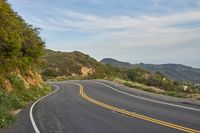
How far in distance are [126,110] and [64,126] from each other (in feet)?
14.1

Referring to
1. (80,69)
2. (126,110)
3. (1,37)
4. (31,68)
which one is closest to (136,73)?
(80,69)

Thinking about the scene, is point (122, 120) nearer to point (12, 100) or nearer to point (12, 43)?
point (12, 100)

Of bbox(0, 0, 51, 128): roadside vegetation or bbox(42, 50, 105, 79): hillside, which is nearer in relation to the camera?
bbox(0, 0, 51, 128): roadside vegetation

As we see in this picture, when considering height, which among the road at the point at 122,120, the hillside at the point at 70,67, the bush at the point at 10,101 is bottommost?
the bush at the point at 10,101

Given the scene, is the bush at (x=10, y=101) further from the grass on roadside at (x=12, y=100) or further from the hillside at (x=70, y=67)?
the hillside at (x=70, y=67)

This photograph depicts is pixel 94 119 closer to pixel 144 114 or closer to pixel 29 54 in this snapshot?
pixel 144 114

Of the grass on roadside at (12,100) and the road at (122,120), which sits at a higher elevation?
the road at (122,120)

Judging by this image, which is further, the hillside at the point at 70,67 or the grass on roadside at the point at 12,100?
the hillside at the point at 70,67

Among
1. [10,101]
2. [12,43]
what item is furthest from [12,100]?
[12,43]

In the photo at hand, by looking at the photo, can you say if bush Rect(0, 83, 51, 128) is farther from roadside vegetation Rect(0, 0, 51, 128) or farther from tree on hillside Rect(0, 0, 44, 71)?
tree on hillside Rect(0, 0, 44, 71)

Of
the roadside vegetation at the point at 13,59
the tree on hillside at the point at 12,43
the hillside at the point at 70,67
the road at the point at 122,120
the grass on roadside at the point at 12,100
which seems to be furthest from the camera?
the hillside at the point at 70,67

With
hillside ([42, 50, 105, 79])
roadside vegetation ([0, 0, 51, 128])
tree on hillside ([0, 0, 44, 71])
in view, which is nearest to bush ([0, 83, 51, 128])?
roadside vegetation ([0, 0, 51, 128])

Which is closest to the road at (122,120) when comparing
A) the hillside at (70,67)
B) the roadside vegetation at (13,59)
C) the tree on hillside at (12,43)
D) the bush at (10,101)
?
the bush at (10,101)

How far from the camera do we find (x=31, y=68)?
143 feet
